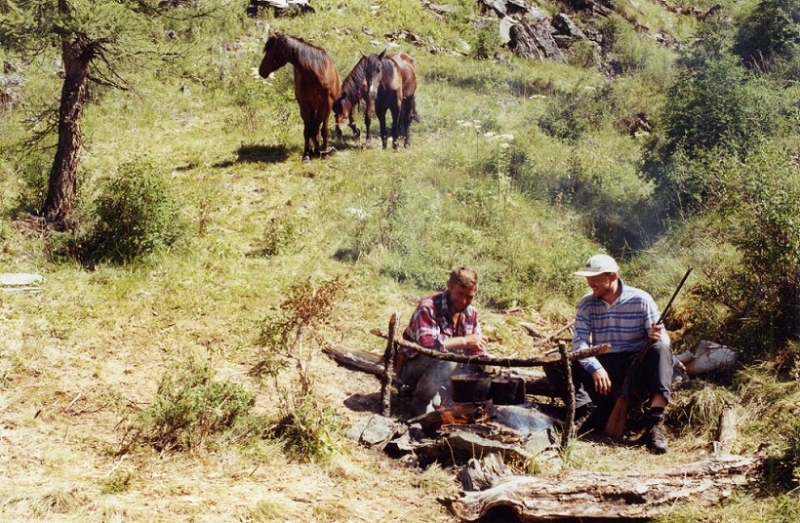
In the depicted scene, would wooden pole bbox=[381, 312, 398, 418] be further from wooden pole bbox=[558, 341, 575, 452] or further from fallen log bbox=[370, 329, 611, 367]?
wooden pole bbox=[558, 341, 575, 452]

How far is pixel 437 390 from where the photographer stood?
5906mm

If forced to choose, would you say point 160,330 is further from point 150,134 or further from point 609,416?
point 150,134

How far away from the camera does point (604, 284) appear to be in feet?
19.0

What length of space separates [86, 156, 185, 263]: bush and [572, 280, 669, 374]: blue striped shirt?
15.6 feet

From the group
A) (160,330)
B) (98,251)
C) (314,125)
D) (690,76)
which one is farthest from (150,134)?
(690,76)

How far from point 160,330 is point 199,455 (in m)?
2.20

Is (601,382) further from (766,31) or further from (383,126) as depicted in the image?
(766,31)

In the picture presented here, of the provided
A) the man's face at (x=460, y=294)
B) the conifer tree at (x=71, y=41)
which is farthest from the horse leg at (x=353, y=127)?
the man's face at (x=460, y=294)

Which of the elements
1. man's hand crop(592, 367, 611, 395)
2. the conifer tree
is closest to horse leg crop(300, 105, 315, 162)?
the conifer tree

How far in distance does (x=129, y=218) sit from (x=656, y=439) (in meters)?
5.85

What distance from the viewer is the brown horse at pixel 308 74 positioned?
38.4 ft

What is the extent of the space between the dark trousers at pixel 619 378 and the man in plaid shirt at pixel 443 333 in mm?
729

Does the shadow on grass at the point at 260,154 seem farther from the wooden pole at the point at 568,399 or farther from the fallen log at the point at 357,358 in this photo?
the wooden pole at the point at 568,399

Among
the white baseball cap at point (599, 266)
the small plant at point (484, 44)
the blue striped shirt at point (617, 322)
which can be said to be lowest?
the blue striped shirt at point (617, 322)
